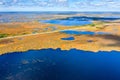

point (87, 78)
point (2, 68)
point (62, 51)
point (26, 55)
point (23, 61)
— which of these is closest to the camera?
point (87, 78)

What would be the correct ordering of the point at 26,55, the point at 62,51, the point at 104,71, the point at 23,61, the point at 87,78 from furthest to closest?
the point at 62,51 → the point at 26,55 → the point at 23,61 → the point at 104,71 → the point at 87,78

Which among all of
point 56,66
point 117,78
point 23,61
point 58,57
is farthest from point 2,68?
point 117,78

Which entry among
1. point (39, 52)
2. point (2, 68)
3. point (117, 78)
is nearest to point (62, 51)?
point (39, 52)

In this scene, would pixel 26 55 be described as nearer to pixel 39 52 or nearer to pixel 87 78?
pixel 39 52

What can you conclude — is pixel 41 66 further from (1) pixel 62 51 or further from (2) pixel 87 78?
(1) pixel 62 51

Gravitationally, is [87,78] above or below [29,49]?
above

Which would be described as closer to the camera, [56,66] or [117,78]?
[117,78]
